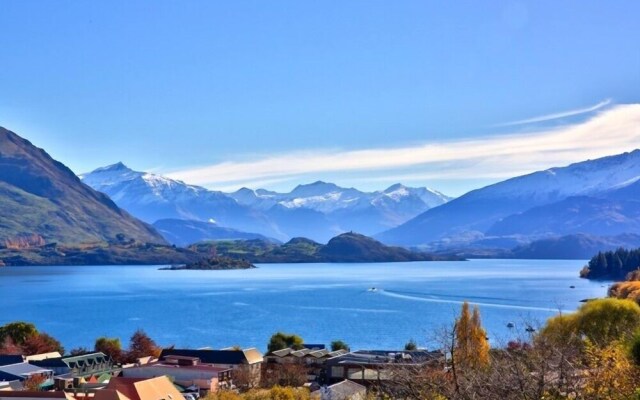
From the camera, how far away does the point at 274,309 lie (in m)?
92.8

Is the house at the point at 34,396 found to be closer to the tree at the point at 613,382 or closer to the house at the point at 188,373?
the house at the point at 188,373

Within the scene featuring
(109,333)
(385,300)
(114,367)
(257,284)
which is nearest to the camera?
(114,367)

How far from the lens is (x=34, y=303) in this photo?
104688 mm

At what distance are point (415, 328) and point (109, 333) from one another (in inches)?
1063

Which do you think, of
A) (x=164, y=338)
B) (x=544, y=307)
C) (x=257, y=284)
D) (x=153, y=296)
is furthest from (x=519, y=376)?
(x=257, y=284)

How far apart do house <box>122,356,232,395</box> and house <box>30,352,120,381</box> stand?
5.11ft

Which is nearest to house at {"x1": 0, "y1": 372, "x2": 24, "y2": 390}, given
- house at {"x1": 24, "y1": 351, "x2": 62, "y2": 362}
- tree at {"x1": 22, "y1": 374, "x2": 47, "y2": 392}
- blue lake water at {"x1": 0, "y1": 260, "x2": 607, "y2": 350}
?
tree at {"x1": 22, "y1": 374, "x2": 47, "y2": 392}

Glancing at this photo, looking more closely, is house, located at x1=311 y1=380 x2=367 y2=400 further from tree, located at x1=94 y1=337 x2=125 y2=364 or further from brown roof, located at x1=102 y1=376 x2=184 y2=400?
tree, located at x1=94 y1=337 x2=125 y2=364

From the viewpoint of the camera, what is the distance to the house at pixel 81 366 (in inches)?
1655

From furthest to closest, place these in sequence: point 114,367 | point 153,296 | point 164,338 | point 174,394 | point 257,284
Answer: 1. point 257,284
2. point 153,296
3. point 164,338
4. point 114,367
5. point 174,394

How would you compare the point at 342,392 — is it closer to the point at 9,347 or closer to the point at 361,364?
the point at 361,364

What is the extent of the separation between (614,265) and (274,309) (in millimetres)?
80832

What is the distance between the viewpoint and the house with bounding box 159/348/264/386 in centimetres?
4253

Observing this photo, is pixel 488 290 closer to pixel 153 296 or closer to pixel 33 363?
pixel 153 296
